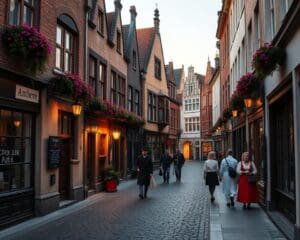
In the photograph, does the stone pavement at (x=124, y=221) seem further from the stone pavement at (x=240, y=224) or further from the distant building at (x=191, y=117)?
the distant building at (x=191, y=117)

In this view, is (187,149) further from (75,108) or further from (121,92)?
(75,108)

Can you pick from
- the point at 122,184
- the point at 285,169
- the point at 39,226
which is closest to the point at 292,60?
the point at 285,169

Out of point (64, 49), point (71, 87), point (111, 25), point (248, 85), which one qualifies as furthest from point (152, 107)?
point (71, 87)

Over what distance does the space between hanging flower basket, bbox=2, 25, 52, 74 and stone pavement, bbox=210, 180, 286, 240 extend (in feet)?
19.1

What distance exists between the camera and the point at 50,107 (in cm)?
1294

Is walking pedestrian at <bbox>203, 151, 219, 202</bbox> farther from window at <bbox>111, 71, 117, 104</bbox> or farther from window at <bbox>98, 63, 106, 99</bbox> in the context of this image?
window at <bbox>111, 71, 117, 104</bbox>

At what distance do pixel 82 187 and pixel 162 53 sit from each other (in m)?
24.7

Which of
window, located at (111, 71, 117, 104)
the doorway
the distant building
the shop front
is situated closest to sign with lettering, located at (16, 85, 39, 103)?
the shop front

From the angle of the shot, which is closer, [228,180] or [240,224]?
[240,224]

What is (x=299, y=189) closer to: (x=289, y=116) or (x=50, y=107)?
(x=289, y=116)

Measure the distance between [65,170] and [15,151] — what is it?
4067 millimetres

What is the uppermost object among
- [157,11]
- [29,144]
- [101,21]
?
[157,11]

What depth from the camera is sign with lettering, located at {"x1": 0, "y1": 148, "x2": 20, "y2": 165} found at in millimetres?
10355

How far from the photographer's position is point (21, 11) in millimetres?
11234
